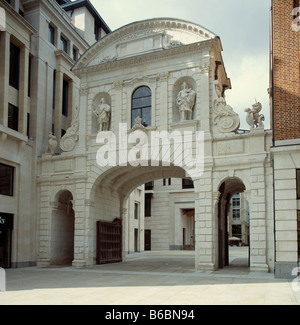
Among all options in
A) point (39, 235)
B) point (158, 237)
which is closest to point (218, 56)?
point (39, 235)

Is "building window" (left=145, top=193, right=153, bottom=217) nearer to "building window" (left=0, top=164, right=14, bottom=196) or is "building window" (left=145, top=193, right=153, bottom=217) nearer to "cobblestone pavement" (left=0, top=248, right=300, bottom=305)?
"building window" (left=0, top=164, right=14, bottom=196)

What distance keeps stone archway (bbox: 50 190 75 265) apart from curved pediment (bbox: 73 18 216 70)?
29.0 ft

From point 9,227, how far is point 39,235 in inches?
94.0

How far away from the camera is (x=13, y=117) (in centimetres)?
2645

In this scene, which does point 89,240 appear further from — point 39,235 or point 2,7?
point 2,7

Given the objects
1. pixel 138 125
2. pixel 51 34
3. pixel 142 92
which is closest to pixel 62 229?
pixel 138 125

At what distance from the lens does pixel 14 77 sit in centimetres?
2703

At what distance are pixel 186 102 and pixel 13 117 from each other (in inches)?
426

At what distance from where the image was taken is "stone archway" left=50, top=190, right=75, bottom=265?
89.0 ft

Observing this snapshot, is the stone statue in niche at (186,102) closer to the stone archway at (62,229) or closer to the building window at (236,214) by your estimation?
the stone archway at (62,229)

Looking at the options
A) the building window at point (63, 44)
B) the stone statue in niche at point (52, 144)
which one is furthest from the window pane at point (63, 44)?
the stone statue in niche at point (52, 144)

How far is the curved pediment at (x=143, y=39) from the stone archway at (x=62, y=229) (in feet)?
29.0

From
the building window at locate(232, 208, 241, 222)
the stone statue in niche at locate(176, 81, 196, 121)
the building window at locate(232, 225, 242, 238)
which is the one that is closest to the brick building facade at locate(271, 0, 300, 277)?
the stone statue in niche at locate(176, 81, 196, 121)

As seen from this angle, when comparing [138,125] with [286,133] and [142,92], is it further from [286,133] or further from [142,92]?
[286,133]
